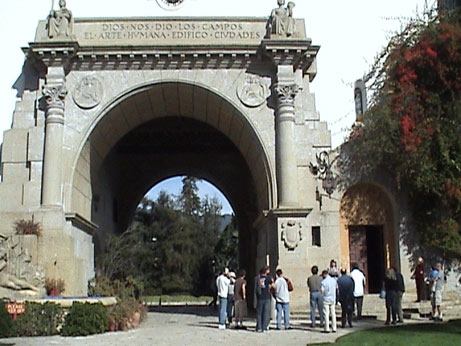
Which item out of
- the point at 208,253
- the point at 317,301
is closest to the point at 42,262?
the point at 317,301

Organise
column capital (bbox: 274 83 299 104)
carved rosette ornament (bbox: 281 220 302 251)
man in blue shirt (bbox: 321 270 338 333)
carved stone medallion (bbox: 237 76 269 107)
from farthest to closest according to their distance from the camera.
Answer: carved stone medallion (bbox: 237 76 269 107) → column capital (bbox: 274 83 299 104) → carved rosette ornament (bbox: 281 220 302 251) → man in blue shirt (bbox: 321 270 338 333)

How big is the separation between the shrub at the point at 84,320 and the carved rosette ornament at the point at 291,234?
22.0 feet

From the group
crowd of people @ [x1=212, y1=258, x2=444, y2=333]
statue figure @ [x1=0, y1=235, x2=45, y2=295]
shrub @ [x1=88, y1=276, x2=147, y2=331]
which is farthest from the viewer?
statue figure @ [x1=0, y1=235, x2=45, y2=295]

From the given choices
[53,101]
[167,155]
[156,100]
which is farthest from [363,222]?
[167,155]

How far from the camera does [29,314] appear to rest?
15742 millimetres

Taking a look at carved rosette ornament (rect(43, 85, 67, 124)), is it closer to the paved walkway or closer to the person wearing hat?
the paved walkway

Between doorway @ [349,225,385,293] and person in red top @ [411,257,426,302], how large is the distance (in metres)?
2.42

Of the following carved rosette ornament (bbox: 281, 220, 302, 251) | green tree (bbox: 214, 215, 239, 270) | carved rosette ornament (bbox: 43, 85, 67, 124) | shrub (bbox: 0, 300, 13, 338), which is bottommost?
shrub (bbox: 0, 300, 13, 338)

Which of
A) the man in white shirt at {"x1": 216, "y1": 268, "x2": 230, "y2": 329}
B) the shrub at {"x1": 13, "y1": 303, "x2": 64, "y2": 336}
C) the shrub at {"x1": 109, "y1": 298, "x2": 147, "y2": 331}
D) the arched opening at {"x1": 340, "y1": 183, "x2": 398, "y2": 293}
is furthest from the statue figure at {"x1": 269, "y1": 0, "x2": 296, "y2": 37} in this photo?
the shrub at {"x1": 13, "y1": 303, "x2": 64, "y2": 336}

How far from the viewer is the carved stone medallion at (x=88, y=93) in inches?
848

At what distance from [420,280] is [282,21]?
9.42 metres

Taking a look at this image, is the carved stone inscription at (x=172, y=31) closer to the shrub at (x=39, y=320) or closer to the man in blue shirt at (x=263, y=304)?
the man in blue shirt at (x=263, y=304)

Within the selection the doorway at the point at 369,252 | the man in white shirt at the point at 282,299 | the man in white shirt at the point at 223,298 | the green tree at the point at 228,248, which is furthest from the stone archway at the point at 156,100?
the green tree at the point at 228,248

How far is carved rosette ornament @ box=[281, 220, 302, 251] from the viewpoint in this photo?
2059 centimetres
